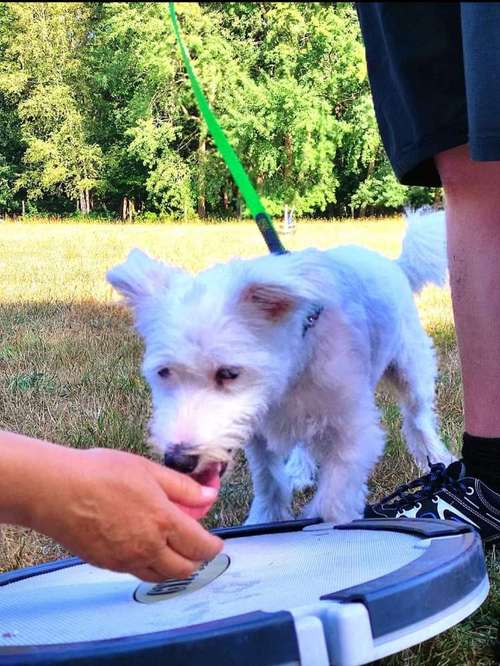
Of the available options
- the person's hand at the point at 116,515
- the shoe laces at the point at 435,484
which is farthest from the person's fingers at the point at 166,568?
the shoe laces at the point at 435,484

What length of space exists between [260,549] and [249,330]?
579 mm

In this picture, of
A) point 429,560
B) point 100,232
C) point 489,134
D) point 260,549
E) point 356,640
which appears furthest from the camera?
point 100,232

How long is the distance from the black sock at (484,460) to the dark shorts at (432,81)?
78 centimetres

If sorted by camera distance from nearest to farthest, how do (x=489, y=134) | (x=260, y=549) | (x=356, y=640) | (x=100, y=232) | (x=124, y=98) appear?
(x=356, y=640), (x=489, y=134), (x=260, y=549), (x=124, y=98), (x=100, y=232)

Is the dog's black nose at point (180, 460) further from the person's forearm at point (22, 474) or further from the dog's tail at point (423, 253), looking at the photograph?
the dog's tail at point (423, 253)

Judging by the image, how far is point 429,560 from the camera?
1.31m

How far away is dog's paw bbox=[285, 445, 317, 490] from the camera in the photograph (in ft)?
9.59

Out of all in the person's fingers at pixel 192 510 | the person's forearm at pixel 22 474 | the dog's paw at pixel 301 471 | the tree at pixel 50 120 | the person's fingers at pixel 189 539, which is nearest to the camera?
the person's forearm at pixel 22 474

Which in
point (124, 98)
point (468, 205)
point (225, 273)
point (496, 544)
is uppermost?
point (124, 98)

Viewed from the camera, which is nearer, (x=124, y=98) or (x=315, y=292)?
(x=315, y=292)

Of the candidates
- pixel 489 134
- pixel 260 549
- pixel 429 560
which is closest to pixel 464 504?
pixel 260 549

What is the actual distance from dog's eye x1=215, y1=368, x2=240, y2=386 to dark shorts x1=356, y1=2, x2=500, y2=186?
755mm

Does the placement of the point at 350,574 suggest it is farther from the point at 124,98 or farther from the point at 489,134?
the point at 124,98

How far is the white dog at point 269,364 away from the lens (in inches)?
75.1
